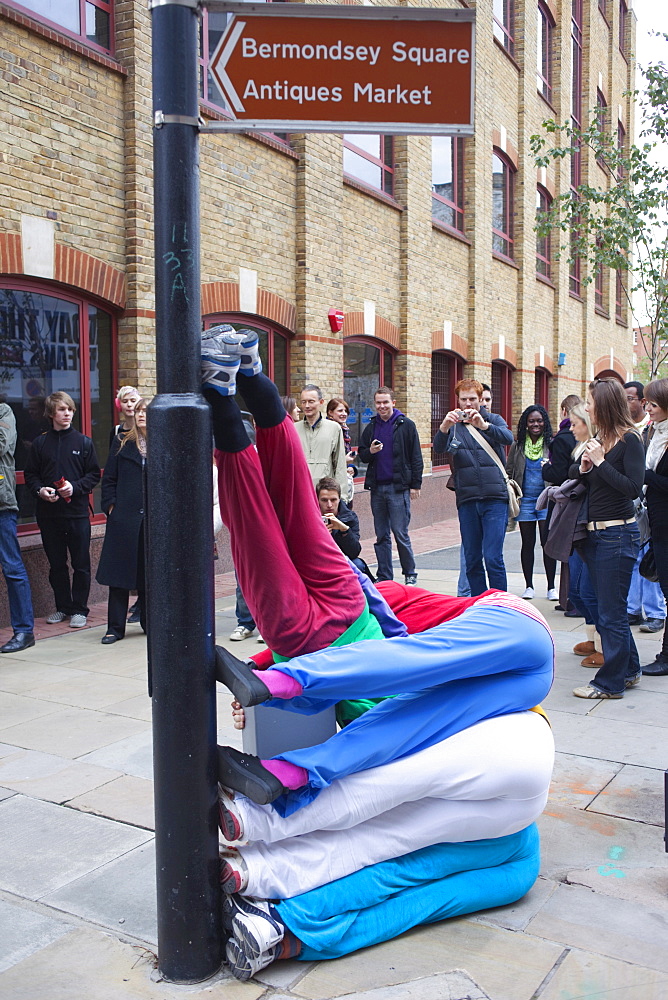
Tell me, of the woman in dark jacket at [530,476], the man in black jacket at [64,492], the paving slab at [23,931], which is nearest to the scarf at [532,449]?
the woman in dark jacket at [530,476]

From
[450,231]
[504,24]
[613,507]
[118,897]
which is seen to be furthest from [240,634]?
[504,24]

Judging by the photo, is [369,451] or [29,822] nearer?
[29,822]

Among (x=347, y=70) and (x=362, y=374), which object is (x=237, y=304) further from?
(x=347, y=70)

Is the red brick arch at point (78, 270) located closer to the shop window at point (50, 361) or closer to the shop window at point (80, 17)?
the shop window at point (50, 361)

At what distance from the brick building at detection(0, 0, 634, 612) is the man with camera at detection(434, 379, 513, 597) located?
318 cm

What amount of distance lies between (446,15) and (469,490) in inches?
204

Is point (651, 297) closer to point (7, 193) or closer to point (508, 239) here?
point (508, 239)

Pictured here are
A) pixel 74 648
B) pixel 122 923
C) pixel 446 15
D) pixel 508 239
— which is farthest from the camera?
pixel 508 239

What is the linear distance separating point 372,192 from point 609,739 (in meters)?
10.4

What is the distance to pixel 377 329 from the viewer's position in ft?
45.4

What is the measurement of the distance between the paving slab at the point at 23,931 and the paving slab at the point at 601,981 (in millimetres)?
1562

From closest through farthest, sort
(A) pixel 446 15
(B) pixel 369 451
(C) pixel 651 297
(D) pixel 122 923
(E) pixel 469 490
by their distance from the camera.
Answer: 1. (A) pixel 446 15
2. (D) pixel 122 923
3. (E) pixel 469 490
4. (B) pixel 369 451
5. (C) pixel 651 297

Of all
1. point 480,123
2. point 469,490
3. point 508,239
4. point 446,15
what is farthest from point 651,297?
point 446,15

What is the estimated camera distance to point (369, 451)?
382 inches
